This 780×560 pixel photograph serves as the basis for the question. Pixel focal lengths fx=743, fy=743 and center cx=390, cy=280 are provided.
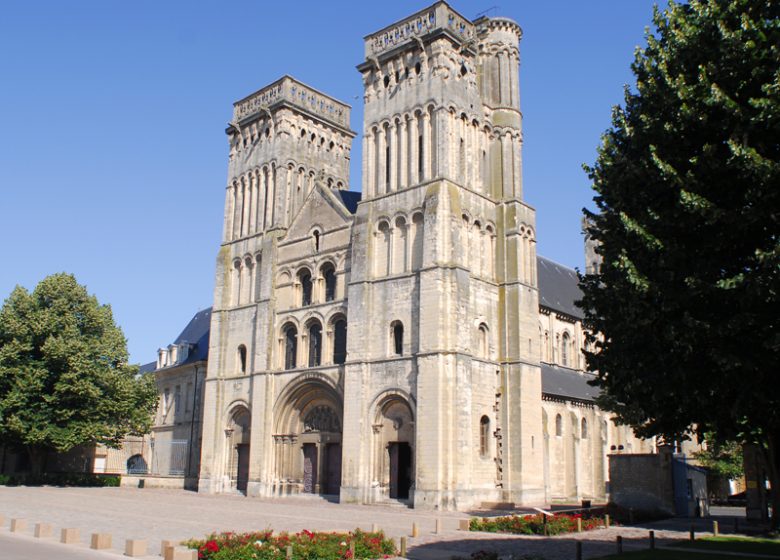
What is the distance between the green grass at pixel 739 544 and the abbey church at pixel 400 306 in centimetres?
1268

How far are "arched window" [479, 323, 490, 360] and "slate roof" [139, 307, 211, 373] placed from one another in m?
24.3

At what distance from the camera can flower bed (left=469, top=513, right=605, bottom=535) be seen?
72.9 feet

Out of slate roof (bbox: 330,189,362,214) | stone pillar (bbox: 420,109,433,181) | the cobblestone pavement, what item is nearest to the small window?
slate roof (bbox: 330,189,362,214)

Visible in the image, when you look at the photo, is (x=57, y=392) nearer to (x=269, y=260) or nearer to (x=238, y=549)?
(x=269, y=260)

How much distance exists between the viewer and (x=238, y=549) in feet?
49.7

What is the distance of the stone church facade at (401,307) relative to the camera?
3419cm

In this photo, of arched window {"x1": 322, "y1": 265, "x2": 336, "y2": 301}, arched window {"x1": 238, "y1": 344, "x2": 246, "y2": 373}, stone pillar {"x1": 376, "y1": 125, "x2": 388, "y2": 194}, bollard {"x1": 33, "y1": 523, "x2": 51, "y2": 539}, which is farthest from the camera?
arched window {"x1": 238, "y1": 344, "x2": 246, "y2": 373}

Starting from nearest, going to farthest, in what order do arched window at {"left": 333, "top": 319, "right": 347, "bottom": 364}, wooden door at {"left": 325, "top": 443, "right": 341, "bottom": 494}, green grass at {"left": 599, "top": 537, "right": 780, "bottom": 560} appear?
green grass at {"left": 599, "top": 537, "right": 780, "bottom": 560}
arched window at {"left": 333, "top": 319, "right": 347, "bottom": 364}
wooden door at {"left": 325, "top": 443, "right": 341, "bottom": 494}

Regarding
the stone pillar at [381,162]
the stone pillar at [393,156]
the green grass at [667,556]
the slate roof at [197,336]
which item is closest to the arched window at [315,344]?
the stone pillar at [381,162]

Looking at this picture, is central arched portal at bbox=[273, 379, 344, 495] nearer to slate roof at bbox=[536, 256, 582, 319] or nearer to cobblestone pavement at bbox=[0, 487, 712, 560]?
cobblestone pavement at bbox=[0, 487, 712, 560]

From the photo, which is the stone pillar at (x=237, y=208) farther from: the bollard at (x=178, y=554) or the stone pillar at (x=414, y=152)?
the bollard at (x=178, y=554)

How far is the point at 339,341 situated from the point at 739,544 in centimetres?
2248

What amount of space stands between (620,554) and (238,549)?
8883 mm

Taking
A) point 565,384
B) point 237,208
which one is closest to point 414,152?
point 237,208
